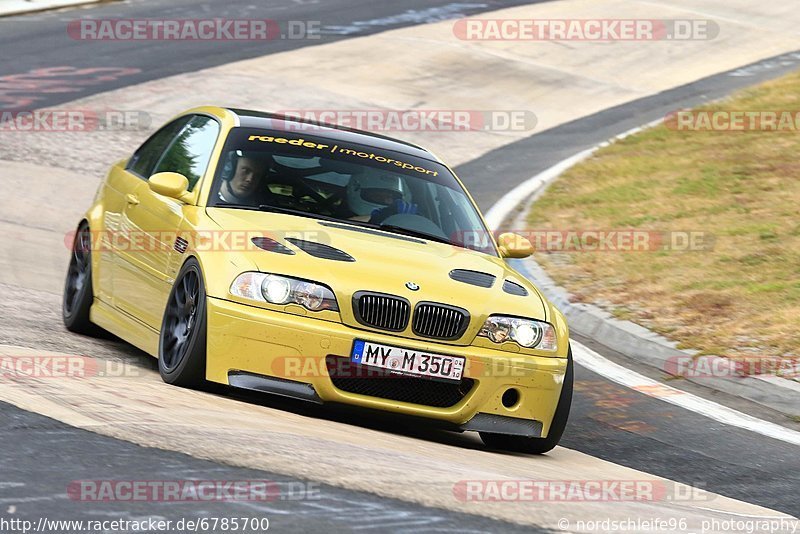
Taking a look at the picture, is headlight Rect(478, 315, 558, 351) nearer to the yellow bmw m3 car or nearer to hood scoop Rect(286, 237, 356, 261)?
the yellow bmw m3 car

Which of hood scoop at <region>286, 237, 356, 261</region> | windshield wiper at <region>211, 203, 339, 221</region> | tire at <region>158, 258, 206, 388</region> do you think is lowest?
tire at <region>158, 258, 206, 388</region>

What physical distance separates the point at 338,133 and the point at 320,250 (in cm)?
169

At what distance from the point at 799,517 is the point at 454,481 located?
1.62 metres

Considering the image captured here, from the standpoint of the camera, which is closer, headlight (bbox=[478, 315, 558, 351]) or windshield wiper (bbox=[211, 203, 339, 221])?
headlight (bbox=[478, 315, 558, 351])

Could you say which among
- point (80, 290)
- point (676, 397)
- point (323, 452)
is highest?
point (323, 452)

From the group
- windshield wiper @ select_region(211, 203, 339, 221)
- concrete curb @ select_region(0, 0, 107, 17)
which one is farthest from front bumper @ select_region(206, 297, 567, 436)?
concrete curb @ select_region(0, 0, 107, 17)

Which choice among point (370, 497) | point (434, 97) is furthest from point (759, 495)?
point (434, 97)

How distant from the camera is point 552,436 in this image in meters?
7.17

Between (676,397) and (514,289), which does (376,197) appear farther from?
(676,397)

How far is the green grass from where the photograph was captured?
10352 mm

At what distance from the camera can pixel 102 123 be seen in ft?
57.2

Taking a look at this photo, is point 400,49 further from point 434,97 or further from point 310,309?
point 310,309

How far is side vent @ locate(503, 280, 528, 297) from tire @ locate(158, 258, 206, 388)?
154 cm

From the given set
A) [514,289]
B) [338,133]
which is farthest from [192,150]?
[514,289]
